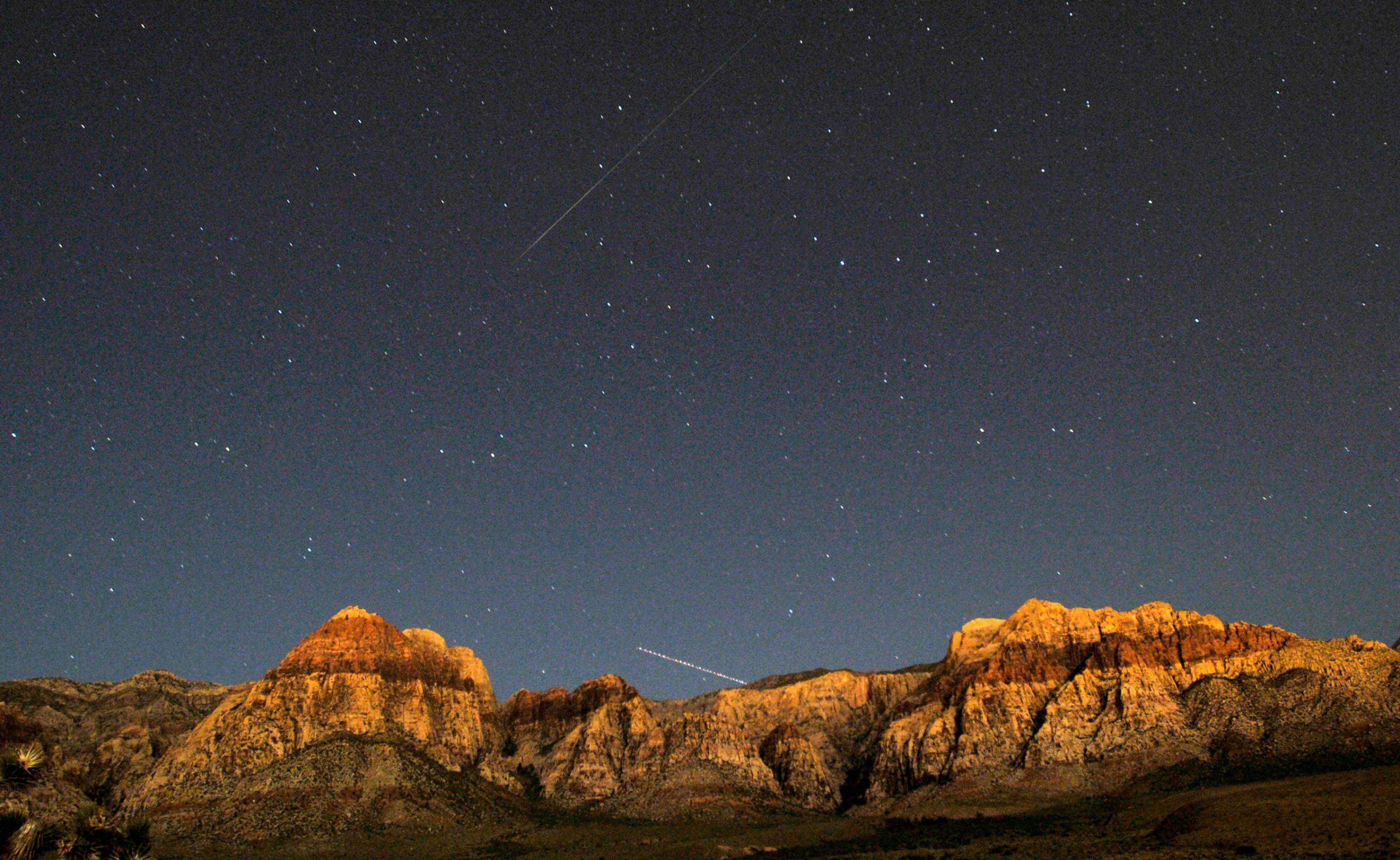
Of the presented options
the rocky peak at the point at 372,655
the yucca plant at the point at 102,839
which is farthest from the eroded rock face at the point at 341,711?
the yucca plant at the point at 102,839

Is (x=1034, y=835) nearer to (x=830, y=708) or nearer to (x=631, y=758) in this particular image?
(x=631, y=758)

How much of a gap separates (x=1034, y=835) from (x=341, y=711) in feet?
276

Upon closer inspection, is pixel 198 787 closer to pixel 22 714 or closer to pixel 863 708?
pixel 22 714

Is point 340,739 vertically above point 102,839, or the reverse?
point 340,739

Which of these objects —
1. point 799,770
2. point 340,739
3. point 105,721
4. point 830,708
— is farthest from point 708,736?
point 105,721

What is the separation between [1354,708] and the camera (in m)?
90.4

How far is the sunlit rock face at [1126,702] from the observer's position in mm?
92188

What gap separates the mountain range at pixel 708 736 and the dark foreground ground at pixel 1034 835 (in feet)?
16.9

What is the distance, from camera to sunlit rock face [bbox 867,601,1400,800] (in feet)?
302

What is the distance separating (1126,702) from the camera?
105 m

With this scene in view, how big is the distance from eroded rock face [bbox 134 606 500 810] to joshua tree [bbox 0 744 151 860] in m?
74.3

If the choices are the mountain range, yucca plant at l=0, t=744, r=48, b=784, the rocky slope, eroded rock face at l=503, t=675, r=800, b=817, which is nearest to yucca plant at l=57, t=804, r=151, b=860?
yucca plant at l=0, t=744, r=48, b=784

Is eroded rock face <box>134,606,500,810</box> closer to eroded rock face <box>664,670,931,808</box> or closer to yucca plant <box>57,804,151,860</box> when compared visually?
eroded rock face <box>664,670,931,808</box>

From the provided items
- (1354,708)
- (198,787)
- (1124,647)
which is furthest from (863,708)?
(198,787)
